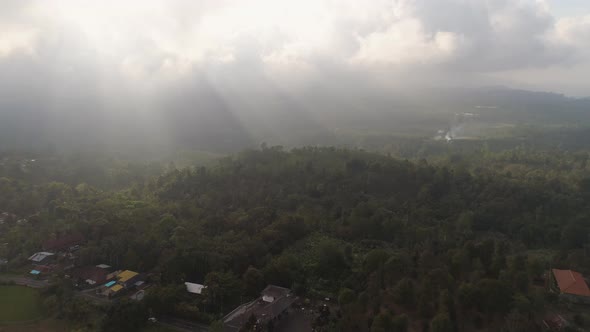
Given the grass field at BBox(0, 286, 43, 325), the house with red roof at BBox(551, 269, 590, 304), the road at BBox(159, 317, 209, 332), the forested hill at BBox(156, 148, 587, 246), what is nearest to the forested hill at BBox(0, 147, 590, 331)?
the forested hill at BBox(156, 148, 587, 246)

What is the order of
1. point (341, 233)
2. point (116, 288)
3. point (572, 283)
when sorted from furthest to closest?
1. point (341, 233)
2. point (116, 288)
3. point (572, 283)

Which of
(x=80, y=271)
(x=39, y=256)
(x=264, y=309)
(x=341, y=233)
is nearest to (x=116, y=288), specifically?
(x=80, y=271)

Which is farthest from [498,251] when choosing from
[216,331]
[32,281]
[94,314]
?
[32,281]

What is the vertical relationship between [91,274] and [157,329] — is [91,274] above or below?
above

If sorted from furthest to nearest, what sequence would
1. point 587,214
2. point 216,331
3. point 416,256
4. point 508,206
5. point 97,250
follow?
point 508,206
point 587,214
point 97,250
point 416,256
point 216,331

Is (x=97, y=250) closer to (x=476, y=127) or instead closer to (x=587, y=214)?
(x=587, y=214)

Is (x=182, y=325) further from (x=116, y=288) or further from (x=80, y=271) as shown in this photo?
(x=80, y=271)

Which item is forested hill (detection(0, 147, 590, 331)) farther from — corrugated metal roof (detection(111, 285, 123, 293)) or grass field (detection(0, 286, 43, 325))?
grass field (detection(0, 286, 43, 325))
